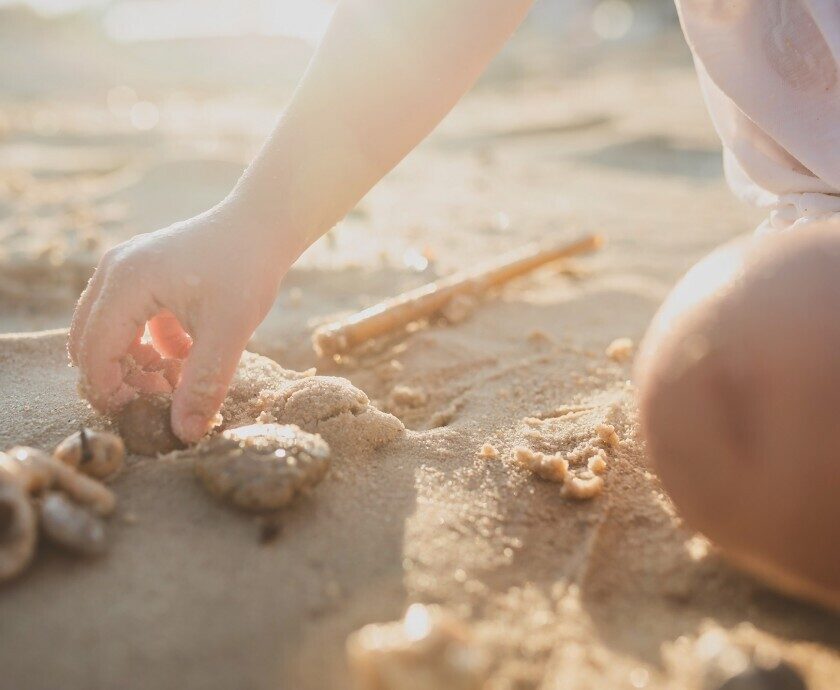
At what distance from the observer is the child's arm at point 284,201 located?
1.56 meters

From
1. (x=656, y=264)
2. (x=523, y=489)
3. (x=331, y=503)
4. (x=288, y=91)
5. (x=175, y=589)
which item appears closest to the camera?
(x=175, y=589)

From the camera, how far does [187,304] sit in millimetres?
1563

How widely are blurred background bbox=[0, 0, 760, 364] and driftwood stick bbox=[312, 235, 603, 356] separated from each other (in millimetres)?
207

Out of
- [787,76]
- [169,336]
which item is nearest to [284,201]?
[169,336]

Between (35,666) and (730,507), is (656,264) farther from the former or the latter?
(35,666)

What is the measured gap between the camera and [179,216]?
4094 mm

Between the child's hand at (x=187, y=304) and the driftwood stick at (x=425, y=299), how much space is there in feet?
2.67

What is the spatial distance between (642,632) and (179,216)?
3539 millimetres

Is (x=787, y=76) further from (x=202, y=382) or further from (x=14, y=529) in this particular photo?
(x=14, y=529)

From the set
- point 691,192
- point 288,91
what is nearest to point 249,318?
point 691,192

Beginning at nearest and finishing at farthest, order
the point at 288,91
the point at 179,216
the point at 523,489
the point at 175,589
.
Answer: the point at 175,589, the point at 523,489, the point at 179,216, the point at 288,91

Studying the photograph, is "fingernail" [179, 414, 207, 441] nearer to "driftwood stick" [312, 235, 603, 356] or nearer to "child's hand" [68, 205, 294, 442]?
"child's hand" [68, 205, 294, 442]

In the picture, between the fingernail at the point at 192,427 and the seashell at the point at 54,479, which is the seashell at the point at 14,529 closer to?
the seashell at the point at 54,479

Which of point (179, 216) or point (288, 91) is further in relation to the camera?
point (288, 91)
